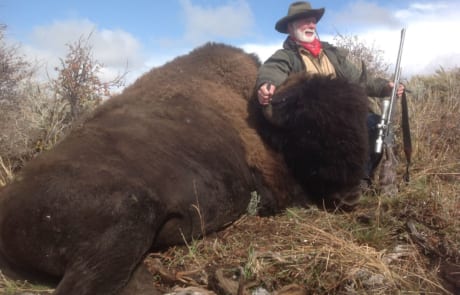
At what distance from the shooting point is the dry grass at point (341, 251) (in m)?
2.62

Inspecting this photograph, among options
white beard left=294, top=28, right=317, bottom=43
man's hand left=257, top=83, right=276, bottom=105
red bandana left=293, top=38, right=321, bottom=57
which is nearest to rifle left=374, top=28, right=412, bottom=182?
red bandana left=293, top=38, right=321, bottom=57

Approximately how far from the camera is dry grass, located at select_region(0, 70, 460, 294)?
8.59 ft

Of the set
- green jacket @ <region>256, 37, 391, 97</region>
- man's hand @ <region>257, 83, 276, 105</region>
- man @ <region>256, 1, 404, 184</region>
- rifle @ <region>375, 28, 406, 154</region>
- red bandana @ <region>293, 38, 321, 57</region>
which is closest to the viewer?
man's hand @ <region>257, 83, 276, 105</region>

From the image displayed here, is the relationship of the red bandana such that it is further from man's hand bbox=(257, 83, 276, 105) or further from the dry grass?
the dry grass

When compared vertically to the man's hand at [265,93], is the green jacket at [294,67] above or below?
above

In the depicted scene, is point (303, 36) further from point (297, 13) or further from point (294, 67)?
point (294, 67)

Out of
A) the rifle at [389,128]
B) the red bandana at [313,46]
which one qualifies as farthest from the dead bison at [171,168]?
the rifle at [389,128]


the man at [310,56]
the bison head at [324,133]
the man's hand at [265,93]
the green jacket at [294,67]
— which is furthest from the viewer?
the man at [310,56]

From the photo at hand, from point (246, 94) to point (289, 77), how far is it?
44 centimetres

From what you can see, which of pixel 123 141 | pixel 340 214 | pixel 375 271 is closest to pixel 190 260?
pixel 123 141

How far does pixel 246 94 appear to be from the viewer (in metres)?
4.30

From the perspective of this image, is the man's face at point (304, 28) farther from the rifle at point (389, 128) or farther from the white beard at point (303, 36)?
the rifle at point (389, 128)

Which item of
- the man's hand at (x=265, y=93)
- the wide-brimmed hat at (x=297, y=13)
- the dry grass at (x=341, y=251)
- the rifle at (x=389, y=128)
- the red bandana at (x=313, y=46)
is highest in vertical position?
the wide-brimmed hat at (x=297, y=13)

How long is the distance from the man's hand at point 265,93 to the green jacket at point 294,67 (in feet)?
0.25
